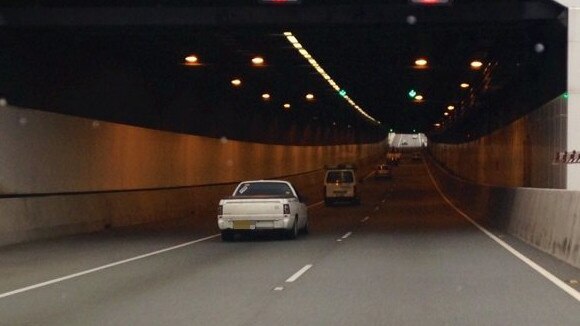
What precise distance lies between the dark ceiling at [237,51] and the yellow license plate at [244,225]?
4865 mm

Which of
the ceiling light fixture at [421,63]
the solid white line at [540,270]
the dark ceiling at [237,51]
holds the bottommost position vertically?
the solid white line at [540,270]

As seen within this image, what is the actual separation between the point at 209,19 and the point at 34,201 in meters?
6.39

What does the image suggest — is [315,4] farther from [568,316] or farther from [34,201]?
[568,316]

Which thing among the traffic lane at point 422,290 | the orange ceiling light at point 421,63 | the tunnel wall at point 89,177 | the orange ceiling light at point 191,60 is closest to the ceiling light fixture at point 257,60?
the orange ceiling light at point 191,60

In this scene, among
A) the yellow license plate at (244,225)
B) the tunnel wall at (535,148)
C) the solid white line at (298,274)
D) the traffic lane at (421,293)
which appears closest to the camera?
the traffic lane at (421,293)

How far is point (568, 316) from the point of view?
984cm

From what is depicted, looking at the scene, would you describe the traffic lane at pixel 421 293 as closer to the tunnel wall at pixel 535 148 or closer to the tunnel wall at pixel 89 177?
the tunnel wall at pixel 535 148

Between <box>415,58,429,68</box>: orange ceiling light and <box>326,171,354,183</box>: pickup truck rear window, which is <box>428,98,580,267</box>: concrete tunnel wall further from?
<box>326,171,354,183</box>: pickup truck rear window

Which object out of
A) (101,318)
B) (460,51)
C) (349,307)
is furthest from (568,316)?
(460,51)

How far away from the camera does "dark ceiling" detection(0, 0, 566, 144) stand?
68.5 feet

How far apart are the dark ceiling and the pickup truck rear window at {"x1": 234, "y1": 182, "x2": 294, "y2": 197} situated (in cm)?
421

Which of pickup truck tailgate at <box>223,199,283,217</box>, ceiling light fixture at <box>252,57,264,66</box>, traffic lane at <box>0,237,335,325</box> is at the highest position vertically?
ceiling light fixture at <box>252,57,264,66</box>

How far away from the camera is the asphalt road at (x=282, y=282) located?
10047mm

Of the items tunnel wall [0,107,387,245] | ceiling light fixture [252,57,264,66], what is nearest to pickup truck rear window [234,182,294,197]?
tunnel wall [0,107,387,245]
